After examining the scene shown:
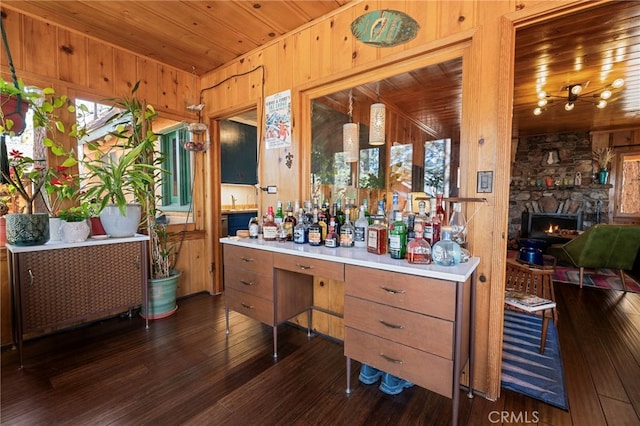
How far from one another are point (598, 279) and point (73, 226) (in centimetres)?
590

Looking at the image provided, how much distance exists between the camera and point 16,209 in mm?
2084

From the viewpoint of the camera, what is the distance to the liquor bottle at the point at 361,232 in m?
1.77

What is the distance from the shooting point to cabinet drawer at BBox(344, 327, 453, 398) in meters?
1.22

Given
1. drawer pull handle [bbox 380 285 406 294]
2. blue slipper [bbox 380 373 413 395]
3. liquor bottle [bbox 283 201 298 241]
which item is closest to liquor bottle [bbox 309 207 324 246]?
liquor bottle [bbox 283 201 298 241]

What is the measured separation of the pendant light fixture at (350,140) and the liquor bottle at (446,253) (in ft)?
3.68

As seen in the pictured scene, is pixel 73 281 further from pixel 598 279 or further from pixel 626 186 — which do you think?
pixel 626 186

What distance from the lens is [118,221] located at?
2.25 metres

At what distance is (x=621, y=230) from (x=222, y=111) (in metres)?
4.81

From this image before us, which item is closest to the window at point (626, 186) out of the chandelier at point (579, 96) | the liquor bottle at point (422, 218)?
the chandelier at point (579, 96)

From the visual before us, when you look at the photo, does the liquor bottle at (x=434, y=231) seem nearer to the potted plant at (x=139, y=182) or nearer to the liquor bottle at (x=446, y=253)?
the liquor bottle at (x=446, y=253)

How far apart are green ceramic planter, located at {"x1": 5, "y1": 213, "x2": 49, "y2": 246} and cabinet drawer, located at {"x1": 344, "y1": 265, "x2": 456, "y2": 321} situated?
2.07 metres

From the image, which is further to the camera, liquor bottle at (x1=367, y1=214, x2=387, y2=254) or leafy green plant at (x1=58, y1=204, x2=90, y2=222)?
leafy green plant at (x1=58, y1=204, x2=90, y2=222)

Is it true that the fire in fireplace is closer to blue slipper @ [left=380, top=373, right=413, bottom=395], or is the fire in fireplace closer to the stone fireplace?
the stone fireplace

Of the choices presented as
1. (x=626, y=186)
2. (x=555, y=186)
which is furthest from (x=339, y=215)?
(x=626, y=186)
